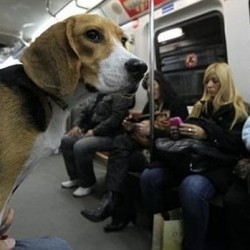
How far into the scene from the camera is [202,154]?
2.14m

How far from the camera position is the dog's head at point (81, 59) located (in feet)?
2.91

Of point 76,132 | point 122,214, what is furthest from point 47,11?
point 122,214

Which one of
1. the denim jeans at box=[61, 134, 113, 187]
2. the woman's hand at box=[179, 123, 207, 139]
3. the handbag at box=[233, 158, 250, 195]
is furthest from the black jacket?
the handbag at box=[233, 158, 250, 195]

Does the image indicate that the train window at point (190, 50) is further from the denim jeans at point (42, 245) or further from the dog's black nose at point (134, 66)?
the denim jeans at point (42, 245)

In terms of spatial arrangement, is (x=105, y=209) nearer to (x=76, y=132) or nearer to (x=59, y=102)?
(x=76, y=132)

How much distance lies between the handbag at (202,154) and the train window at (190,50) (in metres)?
1.18

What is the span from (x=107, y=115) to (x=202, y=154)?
1.66m

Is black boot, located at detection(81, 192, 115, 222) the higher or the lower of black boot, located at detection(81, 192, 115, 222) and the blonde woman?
the lower

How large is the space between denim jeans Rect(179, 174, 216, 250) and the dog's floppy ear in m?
1.40

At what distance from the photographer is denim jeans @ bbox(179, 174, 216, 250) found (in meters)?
2.08

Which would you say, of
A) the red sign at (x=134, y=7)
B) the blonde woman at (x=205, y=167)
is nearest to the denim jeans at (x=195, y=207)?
the blonde woman at (x=205, y=167)

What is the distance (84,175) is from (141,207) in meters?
0.87

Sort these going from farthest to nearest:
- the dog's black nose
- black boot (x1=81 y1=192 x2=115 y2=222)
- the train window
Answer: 1. the train window
2. black boot (x1=81 y1=192 x2=115 y2=222)
3. the dog's black nose

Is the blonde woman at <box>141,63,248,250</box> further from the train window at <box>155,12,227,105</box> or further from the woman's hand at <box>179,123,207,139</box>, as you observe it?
the train window at <box>155,12,227,105</box>
